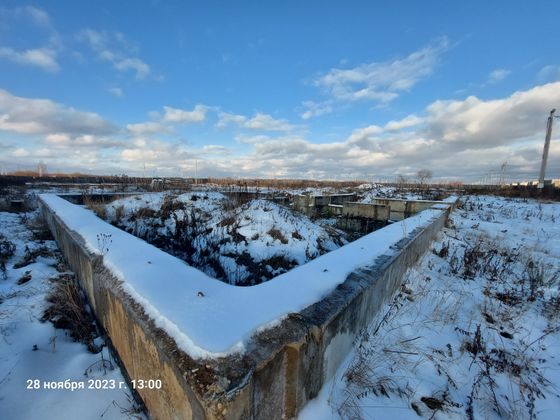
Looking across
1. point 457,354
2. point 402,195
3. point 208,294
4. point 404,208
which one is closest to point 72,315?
point 208,294

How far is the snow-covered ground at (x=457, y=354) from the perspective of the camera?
1647 mm

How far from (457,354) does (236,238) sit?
3.16 m

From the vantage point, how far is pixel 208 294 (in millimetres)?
1648

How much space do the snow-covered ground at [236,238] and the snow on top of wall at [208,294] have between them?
1.10 m

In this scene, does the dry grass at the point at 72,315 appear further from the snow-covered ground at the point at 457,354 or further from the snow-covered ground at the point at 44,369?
the snow-covered ground at the point at 457,354

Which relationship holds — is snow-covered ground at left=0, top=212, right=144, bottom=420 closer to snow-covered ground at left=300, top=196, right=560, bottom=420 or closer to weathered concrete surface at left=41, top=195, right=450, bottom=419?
weathered concrete surface at left=41, top=195, right=450, bottom=419

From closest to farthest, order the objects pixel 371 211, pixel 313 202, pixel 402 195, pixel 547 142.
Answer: pixel 371 211
pixel 313 202
pixel 402 195
pixel 547 142

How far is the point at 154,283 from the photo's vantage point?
1.76m

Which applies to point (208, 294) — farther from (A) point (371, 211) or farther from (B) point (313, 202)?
(B) point (313, 202)

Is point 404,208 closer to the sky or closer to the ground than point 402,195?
closer to the ground

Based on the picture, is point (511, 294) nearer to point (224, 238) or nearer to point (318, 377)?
point (318, 377)

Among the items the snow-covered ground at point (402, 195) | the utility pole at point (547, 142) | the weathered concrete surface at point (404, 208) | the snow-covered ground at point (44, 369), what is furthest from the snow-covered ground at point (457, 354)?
the utility pole at point (547, 142)

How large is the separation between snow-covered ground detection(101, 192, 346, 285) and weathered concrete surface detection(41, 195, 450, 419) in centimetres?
150

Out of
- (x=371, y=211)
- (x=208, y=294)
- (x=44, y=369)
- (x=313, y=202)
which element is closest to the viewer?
(x=208, y=294)
